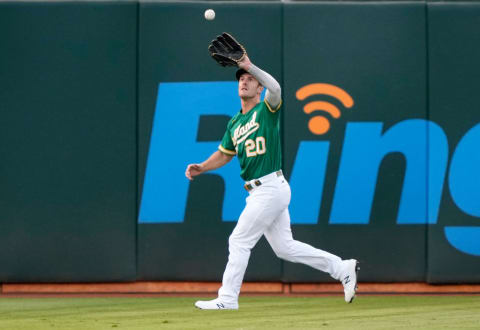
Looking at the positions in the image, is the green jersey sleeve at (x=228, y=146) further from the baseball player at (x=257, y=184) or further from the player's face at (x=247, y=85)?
the player's face at (x=247, y=85)

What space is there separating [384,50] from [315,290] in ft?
8.16

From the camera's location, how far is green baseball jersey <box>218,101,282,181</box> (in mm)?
7328

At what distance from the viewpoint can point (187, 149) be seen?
9289 millimetres

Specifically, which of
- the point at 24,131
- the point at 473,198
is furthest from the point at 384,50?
the point at 24,131

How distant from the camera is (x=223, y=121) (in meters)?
9.29

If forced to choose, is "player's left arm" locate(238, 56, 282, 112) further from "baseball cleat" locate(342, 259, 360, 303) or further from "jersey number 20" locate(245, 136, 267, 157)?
"baseball cleat" locate(342, 259, 360, 303)

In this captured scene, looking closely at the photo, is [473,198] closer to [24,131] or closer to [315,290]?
[315,290]

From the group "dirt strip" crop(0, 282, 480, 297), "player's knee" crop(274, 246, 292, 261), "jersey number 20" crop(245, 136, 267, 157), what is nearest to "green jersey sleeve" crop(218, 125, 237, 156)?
"jersey number 20" crop(245, 136, 267, 157)

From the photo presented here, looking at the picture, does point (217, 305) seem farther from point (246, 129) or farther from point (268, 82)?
point (268, 82)

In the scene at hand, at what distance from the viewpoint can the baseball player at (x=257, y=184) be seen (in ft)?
23.5

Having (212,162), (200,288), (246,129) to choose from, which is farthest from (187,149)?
(246,129)

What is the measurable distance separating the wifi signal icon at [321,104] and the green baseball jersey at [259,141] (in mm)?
1925

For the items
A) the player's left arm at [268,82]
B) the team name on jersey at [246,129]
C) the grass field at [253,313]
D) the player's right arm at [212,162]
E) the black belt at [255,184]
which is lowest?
the grass field at [253,313]

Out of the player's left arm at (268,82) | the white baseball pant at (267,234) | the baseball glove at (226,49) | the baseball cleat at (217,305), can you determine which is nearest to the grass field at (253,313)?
the baseball cleat at (217,305)
